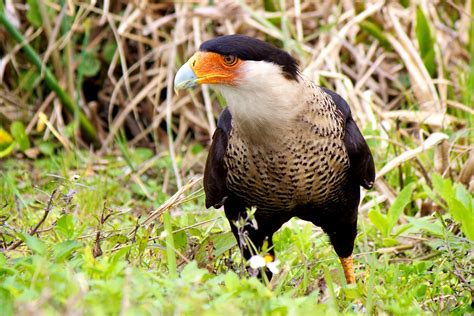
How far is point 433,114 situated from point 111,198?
1.89 meters

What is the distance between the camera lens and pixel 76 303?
1.99 m

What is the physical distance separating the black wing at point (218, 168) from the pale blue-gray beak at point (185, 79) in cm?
31

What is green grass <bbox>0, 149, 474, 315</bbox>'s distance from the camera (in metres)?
2.20

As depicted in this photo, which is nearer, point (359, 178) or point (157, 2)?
point (359, 178)

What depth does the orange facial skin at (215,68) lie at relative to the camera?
3070 millimetres

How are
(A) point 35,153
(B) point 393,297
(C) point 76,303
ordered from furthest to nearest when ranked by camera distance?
(A) point 35,153 < (B) point 393,297 < (C) point 76,303

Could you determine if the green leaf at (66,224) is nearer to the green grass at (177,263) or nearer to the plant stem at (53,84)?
the green grass at (177,263)

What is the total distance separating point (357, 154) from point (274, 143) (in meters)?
0.38

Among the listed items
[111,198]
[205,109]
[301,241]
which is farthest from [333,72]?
[301,241]

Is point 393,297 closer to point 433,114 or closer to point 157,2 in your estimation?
point 433,114

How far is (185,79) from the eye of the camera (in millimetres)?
3061

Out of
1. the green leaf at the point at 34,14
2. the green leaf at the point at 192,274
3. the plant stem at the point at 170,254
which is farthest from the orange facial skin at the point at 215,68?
the green leaf at the point at 34,14

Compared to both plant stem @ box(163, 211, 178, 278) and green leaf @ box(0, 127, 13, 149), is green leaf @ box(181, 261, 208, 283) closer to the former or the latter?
plant stem @ box(163, 211, 178, 278)

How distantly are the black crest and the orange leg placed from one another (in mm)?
872
